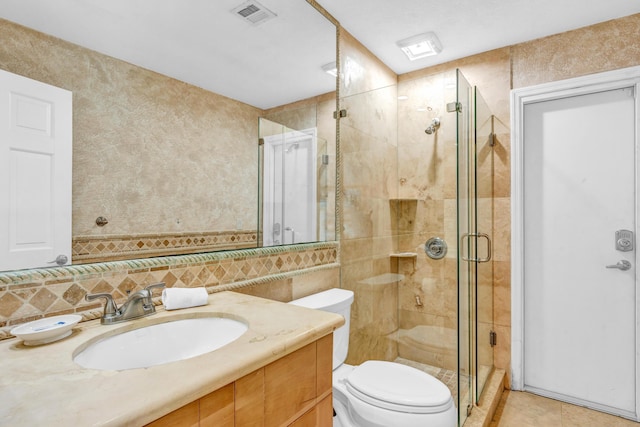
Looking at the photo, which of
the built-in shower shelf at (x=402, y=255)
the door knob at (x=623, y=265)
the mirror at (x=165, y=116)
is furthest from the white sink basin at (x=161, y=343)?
the door knob at (x=623, y=265)

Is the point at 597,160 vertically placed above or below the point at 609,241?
above

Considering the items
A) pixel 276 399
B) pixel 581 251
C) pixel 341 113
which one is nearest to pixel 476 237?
pixel 581 251

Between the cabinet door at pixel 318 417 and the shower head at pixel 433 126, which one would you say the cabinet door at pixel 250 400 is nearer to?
the cabinet door at pixel 318 417

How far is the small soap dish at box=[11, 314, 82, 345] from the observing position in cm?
75

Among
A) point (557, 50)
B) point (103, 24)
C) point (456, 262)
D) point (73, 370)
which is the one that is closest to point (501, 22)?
point (557, 50)

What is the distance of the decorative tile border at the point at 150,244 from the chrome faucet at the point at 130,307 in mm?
123

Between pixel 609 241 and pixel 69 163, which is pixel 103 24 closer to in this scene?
pixel 69 163

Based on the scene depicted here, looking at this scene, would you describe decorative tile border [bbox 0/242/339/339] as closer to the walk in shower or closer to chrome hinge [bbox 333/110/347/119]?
the walk in shower

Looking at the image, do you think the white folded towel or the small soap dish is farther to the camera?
the white folded towel

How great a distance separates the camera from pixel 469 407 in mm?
1905

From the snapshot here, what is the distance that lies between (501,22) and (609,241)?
1540mm

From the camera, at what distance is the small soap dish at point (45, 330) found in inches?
29.6

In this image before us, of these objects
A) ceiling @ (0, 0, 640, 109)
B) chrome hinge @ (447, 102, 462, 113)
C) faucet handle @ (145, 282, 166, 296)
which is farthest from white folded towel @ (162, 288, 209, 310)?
chrome hinge @ (447, 102, 462, 113)

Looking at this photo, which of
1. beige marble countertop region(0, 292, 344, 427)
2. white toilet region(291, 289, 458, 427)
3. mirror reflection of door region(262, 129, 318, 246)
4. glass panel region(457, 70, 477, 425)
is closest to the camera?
beige marble countertop region(0, 292, 344, 427)
